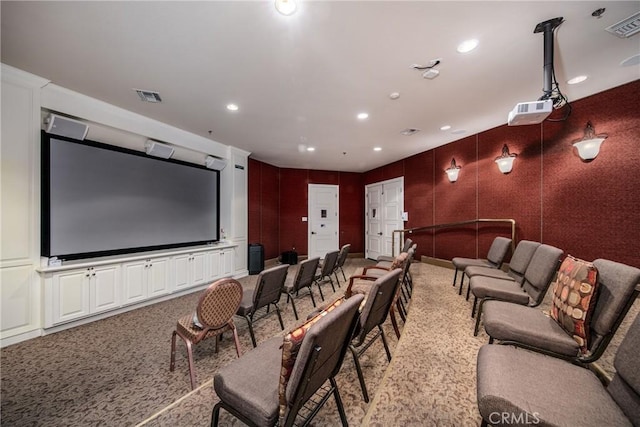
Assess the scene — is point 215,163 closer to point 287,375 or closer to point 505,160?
point 287,375

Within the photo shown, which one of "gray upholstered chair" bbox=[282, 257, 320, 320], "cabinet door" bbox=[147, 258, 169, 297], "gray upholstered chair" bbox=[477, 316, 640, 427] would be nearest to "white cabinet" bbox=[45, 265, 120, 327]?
"cabinet door" bbox=[147, 258, 169, 297]

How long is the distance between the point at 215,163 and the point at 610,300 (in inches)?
213

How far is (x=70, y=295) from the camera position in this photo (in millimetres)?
2885

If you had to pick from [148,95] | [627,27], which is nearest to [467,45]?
[627,27]

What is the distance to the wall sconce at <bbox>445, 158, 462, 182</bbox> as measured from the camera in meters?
4.99

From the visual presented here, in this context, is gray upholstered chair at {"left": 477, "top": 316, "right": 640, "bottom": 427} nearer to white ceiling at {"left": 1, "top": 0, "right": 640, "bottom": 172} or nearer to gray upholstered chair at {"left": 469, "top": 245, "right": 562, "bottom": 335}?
gray upholstered chair at {"left": 469, "top": 245, "right": 562, "bottom": 335}

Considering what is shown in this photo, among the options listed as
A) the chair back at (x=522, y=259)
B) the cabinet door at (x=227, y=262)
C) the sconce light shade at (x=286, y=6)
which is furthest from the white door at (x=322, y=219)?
the sconce light shade at (x=286, y=6)

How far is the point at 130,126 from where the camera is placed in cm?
362

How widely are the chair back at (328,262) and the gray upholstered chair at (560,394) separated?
2702 millimetres

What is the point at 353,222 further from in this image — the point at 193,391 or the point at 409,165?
the point at 193,391

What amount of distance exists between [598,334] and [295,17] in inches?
117

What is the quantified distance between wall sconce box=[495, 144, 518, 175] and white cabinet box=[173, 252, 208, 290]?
18.4 feet

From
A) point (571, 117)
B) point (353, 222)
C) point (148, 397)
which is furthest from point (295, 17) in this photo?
point (353, 222)

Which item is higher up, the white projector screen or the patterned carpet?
the white projector screen
